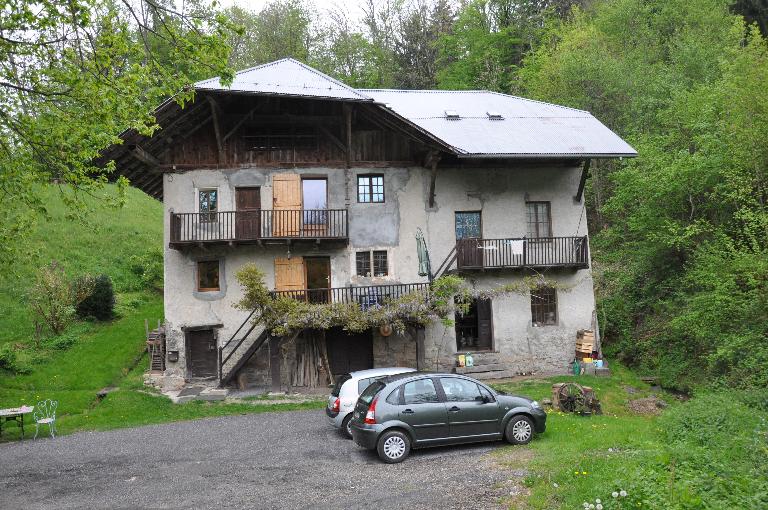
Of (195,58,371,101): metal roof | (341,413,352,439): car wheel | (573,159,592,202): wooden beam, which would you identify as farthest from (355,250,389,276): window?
(341,413,352,439): car wheel

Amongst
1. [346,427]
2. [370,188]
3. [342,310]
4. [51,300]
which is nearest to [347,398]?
[346,427]

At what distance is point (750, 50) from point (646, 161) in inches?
257

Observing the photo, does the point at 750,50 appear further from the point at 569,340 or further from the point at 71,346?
the point at 71,346

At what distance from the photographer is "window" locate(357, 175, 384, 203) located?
71.6 ft

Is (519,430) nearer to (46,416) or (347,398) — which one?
(347,398)

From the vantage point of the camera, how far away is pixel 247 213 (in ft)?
67.3

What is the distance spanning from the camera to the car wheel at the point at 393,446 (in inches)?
400

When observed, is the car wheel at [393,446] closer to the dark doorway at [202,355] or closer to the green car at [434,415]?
the green car at [434,415]

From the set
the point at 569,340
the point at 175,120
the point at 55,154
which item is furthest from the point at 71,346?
the point at 569,340

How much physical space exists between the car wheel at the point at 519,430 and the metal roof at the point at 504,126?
11.0m

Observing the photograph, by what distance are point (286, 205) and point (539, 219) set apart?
33.1 ft

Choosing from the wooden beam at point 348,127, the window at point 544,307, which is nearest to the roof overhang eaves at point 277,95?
the wooden beam at point 348,127

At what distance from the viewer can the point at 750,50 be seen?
2422 cm

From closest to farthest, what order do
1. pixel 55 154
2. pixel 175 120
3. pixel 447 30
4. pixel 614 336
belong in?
pixel 55 154 → pixel 175 120 → pixel 614 336 → pixel 447 30
